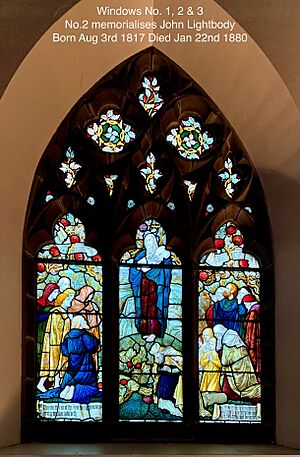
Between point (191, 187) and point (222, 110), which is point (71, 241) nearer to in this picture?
point (191, 187)

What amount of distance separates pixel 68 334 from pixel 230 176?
118 cm

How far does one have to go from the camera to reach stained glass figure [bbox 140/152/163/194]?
715 centimetres

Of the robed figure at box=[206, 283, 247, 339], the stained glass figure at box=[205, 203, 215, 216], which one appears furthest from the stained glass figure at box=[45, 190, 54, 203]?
the robed figure at box=[206, 283, 247, 339]

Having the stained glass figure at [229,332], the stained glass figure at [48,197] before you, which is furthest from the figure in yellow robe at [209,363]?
the stained glass figure at [48,197]

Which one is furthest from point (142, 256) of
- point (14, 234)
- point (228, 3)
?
point (228, 3)

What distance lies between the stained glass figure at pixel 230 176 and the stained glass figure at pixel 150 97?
459 mm

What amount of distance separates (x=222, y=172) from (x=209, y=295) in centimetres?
65

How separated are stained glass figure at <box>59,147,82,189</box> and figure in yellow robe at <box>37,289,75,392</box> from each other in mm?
584

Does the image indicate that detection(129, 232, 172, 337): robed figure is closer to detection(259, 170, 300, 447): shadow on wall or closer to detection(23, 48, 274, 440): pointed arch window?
detection(23, 48, 274, 440): pointed arch window

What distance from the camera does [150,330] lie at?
7.01 m

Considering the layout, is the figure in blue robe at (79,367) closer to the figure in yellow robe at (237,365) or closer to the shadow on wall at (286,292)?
the figure in yellow robe at (237,365)

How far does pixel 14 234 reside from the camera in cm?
684

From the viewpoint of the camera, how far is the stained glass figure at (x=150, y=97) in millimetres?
7215

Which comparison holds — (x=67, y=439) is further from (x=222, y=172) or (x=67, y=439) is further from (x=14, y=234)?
(x=222, y=172)
